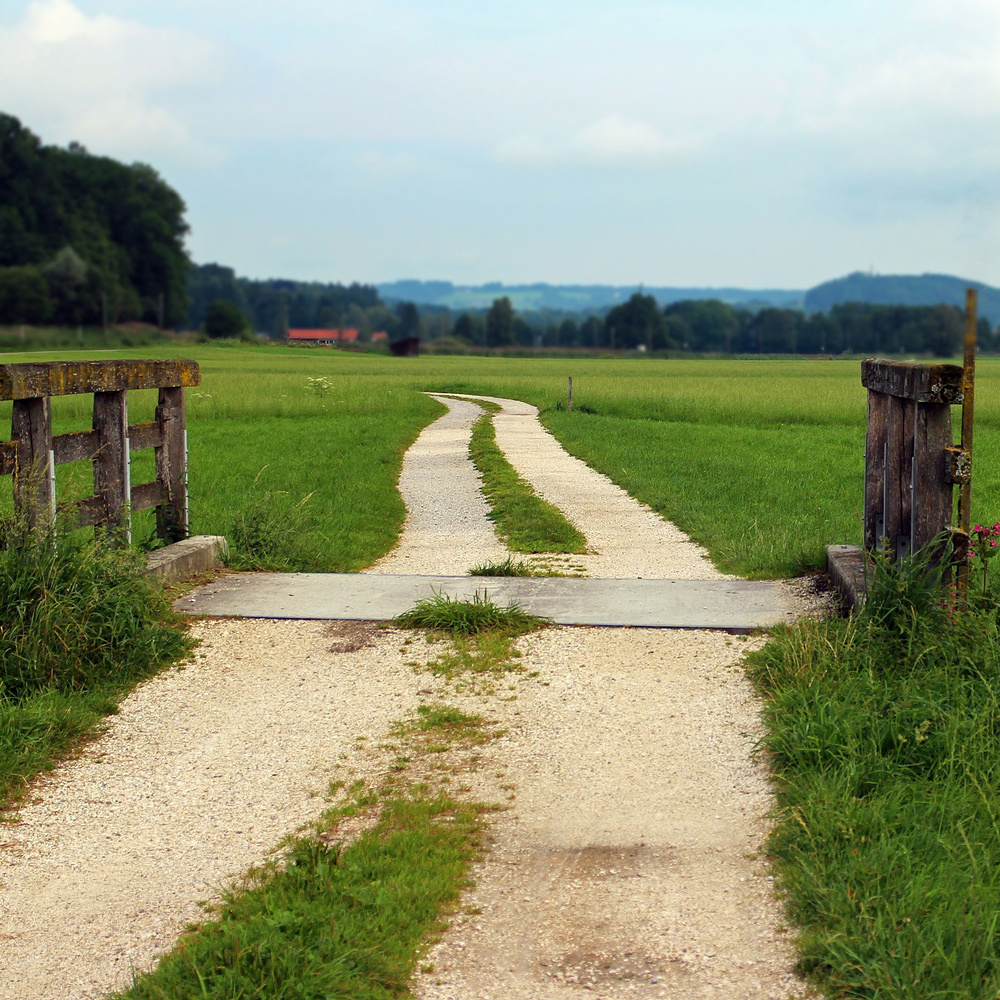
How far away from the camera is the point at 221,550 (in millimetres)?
8672

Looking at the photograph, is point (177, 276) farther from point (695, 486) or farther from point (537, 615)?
point (537, 615)

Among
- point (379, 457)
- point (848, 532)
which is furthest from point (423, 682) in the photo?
point (379, 457)

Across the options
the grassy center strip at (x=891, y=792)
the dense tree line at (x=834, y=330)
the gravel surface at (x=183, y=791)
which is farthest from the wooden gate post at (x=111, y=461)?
the dense tree line at (x=834, y=330)

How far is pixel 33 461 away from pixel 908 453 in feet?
16.4

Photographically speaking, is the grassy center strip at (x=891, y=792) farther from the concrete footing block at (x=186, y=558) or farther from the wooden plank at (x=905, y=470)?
the concrete footing block at (x=186, y=558)

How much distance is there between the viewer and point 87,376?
7.22m

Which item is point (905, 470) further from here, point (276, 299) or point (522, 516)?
point (276, 299)

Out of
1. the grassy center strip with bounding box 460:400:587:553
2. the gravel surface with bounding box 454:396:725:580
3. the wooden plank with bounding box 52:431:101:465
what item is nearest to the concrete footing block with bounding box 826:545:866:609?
the gravel surface with bounding box 454:396:725:580

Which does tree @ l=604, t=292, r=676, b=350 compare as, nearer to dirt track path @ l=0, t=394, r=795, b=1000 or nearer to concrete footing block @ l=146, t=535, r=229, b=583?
concrete footing block @ l=146, t=535, r=229, b=583

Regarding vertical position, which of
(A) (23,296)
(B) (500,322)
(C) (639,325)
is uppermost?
(B) (500,322)

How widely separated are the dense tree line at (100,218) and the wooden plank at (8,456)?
47521 mm

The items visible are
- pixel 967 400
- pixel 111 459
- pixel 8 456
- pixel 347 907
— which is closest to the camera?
pixel 347 907

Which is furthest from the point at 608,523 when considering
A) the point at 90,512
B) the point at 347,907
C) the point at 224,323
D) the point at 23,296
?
the point at 23,296

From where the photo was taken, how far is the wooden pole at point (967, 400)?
4.93 m
